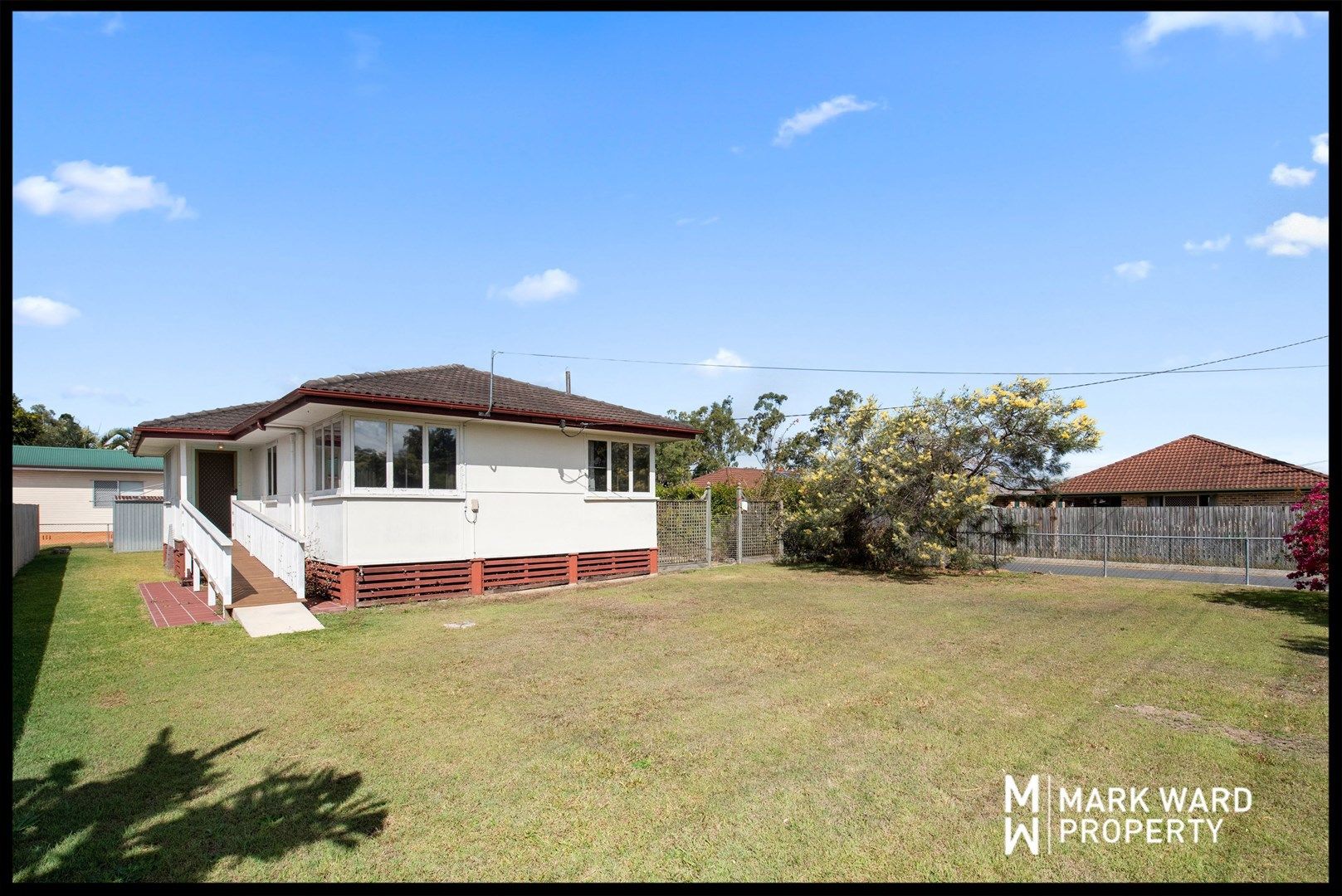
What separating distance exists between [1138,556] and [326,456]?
2217 centimetres

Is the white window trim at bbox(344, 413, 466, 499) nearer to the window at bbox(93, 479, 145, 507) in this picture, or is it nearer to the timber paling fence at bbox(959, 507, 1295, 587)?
the timber paling fence at bbox(959, 507, 1295, 587)

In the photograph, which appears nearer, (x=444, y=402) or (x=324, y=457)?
(x=444, y=402)

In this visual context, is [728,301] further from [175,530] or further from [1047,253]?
[175,530]

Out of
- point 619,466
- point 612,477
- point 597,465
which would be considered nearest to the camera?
point 597,465

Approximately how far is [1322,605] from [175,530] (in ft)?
76.6

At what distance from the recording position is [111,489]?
1084 inches

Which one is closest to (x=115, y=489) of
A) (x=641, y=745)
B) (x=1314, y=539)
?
(x=641, y=745)

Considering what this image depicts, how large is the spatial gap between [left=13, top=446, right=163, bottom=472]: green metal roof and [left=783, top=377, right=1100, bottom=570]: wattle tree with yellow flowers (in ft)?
86.3

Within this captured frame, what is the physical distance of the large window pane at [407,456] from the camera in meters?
11.5

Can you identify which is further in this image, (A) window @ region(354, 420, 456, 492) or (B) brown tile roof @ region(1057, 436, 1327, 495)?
(B) brown tile roof @ region(1057, 436, 1327, 495)

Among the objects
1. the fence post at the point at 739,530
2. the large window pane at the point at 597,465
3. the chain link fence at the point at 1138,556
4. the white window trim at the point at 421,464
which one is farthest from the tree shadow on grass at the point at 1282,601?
the white window trim at the point at 421,464
